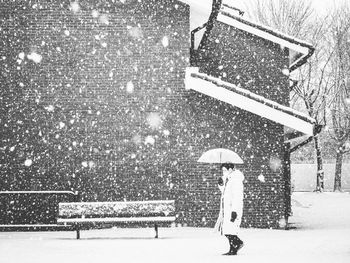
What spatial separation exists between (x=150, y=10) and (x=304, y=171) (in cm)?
3548

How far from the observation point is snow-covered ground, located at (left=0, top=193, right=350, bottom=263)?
29.5 feet

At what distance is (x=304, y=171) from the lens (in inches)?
1871

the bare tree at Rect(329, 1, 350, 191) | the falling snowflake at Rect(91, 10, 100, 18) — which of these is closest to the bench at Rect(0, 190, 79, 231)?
the falling snowflake at Rect(91, 10, 100, 18)

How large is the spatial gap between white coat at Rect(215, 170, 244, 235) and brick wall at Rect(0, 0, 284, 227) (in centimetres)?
500

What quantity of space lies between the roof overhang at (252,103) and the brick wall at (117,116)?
0.75 metres

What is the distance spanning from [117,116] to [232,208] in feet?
21.0

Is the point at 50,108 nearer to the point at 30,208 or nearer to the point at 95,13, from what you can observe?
the point at 30,208

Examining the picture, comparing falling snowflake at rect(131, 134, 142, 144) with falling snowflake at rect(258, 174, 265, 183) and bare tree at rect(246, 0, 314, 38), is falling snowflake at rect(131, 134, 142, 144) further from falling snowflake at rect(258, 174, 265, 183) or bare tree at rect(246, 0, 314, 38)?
bare tree at rect(246, 0, 314, 38)

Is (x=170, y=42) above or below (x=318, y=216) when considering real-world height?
above

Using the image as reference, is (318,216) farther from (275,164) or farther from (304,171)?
(304,171)

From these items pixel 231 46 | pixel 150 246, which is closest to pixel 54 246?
pixel 150 246

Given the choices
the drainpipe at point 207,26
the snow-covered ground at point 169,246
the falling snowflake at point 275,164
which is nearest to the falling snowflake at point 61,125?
the snow-covered ground at point 169,246

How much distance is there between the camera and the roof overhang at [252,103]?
14.0 metres

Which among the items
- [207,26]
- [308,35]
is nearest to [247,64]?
[207,26]
